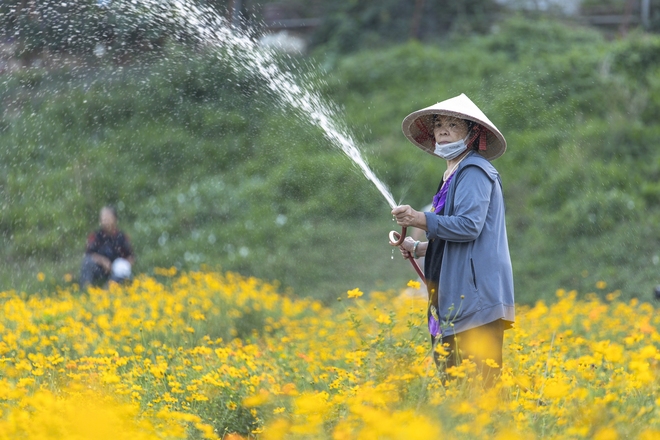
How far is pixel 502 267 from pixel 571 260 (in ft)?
22.5

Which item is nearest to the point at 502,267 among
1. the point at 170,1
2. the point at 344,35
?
the point at 170,1

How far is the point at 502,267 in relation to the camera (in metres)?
3.67

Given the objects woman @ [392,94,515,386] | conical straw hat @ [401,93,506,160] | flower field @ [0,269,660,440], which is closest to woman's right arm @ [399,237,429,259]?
woman @ [392,94,515,386]

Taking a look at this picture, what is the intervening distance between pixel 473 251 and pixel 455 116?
61 centimetres

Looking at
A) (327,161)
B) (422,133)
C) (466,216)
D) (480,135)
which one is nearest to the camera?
(466,216)

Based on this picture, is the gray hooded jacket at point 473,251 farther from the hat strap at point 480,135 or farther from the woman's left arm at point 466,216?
the hat strap at point 480,135

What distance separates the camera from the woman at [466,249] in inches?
141

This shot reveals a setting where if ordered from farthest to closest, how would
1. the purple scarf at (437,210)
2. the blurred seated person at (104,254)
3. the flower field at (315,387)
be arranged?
the blurred seated person at (104,254) < the purple scarf at (437,210) < the flower field at (315,387)

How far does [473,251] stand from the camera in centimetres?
366

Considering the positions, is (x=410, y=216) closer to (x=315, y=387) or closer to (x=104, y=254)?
(x=315, y=387)

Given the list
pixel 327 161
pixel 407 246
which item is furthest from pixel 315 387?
pixel 327 161

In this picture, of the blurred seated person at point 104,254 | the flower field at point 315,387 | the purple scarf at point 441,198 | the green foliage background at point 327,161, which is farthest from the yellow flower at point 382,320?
the green foliage background at point 327,161

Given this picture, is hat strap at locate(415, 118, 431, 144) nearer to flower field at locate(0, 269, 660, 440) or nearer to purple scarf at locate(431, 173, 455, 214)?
purple scarf at locate(431, 173, 455, 214)

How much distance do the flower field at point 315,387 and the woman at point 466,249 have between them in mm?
127
